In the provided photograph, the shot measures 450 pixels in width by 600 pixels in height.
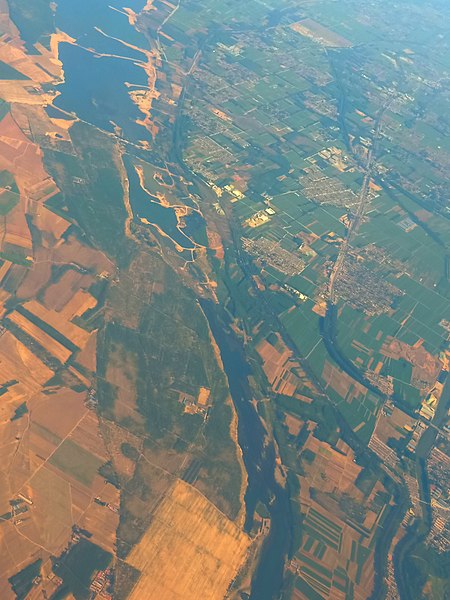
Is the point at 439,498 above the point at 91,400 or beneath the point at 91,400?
above

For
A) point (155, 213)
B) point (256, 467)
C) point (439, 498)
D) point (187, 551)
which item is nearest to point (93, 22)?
point (155, 213)

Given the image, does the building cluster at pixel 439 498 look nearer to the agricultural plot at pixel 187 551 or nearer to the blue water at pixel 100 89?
the agricultural plot at pixel 187 551

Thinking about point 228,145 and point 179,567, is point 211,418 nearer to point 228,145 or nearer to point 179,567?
point 179,567

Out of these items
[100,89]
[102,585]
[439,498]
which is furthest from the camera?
[100,89]

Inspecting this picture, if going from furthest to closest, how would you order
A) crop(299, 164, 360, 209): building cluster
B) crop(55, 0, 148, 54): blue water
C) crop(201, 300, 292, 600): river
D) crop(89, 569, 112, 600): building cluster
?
crop(55, 0, 148, 54): blue water < crop(299, 164, 360, 209): building cluster < crop(201, 300, 292, 600): river < crop(89, 569, 112, 600): building cluster

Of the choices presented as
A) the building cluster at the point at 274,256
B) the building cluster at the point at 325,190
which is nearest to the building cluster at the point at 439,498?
the building cluster at the point at 274,256

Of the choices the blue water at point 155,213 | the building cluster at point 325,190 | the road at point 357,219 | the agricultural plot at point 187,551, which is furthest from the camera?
the building cluster at point 325,190

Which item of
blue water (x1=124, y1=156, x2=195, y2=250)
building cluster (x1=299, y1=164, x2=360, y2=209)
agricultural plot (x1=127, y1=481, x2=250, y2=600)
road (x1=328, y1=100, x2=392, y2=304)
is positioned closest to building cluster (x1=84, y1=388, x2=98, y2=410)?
agricultural plot (x1=127, y1=481, x2=250, y2=600)

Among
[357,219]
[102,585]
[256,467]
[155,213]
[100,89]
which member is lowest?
[102,585]

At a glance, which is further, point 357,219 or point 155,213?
point 357,219

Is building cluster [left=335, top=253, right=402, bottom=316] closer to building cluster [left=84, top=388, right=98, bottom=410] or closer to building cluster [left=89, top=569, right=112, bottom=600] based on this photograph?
building cluster [left=84, top=388, right=98, bottom=410]

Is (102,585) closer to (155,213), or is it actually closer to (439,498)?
(439,498)

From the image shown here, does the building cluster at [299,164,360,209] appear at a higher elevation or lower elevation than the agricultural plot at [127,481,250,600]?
higher
